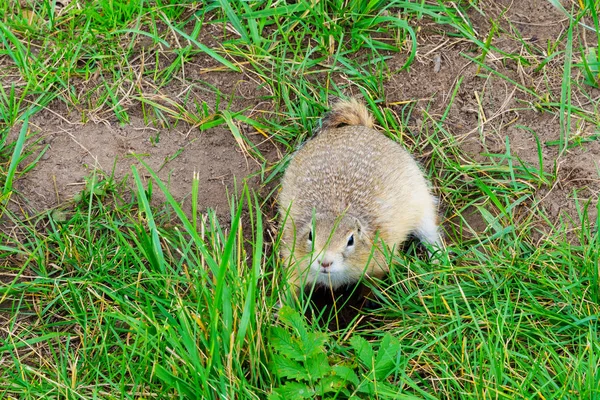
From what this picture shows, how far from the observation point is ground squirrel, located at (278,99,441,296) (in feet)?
13.7

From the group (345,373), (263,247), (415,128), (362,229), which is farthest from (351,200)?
(345,373)

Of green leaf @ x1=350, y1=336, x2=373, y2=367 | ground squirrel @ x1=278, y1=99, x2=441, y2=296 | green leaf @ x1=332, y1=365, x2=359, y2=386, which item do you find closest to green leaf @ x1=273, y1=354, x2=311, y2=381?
green leaf @ x1=332, y1=365, x2=359, y2=386

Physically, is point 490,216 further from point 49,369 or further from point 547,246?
point 49,369

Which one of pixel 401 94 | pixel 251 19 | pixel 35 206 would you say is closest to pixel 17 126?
pixel 35 206

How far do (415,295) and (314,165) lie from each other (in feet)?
3.15

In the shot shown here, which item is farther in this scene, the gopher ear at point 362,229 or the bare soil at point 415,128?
the bare soil at point 415,128

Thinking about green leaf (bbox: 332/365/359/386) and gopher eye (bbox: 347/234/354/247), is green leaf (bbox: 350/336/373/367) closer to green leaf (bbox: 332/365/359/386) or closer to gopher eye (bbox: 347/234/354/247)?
green leaf (bbox: 332/365/359/386)

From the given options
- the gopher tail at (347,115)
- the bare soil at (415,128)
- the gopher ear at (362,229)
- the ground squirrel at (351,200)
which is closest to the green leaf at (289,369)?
the ground squirrel at (351,200)

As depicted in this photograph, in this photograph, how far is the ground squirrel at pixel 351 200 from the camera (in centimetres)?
418

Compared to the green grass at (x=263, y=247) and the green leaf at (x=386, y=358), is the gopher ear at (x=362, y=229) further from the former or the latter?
the green leaf at (x=386, y=358)

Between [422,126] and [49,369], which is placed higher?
[422,126]

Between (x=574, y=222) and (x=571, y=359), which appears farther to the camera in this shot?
(x=574, y=222)

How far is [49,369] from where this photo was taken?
377cm

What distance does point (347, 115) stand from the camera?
15.7 feet
